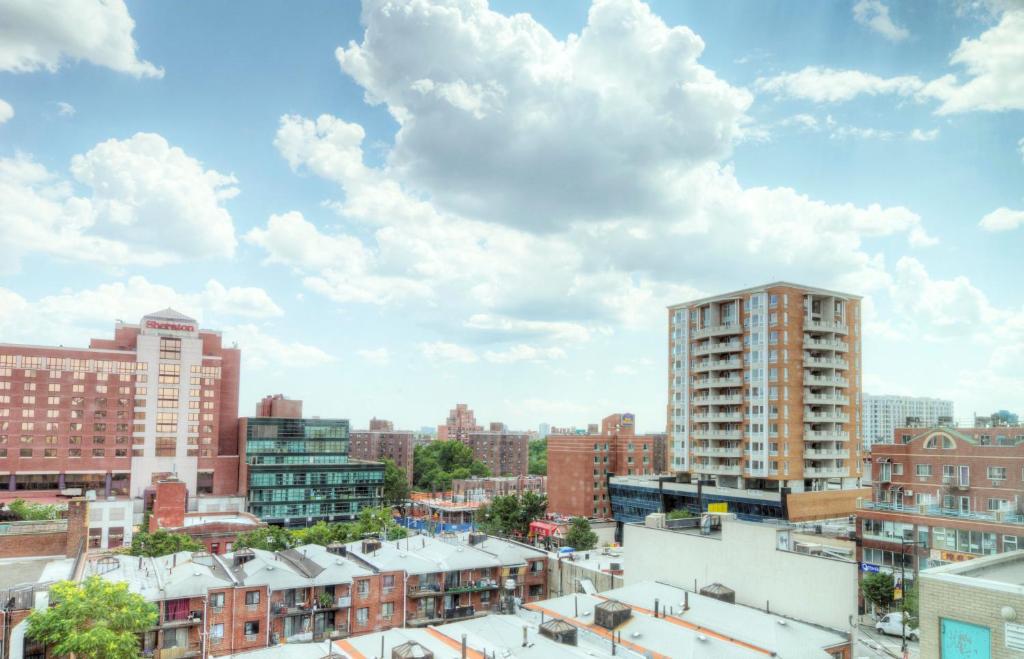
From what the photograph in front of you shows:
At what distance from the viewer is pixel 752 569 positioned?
121 ft

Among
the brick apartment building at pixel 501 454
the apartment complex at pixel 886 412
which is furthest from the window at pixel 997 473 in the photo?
the brick apartment building at pixel 501 454

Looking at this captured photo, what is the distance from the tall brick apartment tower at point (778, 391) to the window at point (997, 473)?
23.0m

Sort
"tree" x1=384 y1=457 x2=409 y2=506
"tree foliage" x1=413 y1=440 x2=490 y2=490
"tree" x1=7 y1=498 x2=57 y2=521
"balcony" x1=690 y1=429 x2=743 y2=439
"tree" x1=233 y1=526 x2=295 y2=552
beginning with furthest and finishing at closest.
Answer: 1. "tree foliage" x1=413 y1=440 x2=490 y2=490
2. "tree" x1=384 y1=457 x2=409 y2=506
3. "balcony" x1=690 y1=429 x2=743 y2=439
4. "tree" x1=7 y1=498 x2=57 y2=521
5. "tree" x1=233 y1=526 x2=295 y2=552

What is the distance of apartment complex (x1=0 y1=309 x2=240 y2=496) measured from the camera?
104 meters

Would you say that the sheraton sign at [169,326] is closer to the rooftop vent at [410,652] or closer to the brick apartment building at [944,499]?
the rooftop vent at [410,652]

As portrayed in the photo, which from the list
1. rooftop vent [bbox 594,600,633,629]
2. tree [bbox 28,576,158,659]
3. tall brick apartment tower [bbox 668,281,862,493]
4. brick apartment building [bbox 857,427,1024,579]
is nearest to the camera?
tree [bbox 28,576,158,659]

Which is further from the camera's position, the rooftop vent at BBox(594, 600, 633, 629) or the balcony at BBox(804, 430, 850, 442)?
the balcony at BBox(804, 430, 850, 442)

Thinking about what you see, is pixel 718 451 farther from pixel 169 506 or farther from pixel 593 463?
pixel 169 506

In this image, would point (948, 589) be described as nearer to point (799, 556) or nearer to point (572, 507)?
point (799, 556)

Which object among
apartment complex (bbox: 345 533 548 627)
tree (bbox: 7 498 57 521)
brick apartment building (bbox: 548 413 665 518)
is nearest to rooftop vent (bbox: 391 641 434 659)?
apartment complex (bbox: 345 533 548 627)

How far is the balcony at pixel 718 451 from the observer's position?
265ft

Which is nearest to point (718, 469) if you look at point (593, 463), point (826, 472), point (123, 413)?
point (826, 472)

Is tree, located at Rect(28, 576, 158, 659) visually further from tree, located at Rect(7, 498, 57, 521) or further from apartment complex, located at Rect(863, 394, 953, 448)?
apartment complex, located at Rect(863, 394, 953, 448)

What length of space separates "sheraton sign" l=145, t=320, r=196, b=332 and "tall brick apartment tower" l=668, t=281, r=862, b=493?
8354 cm
